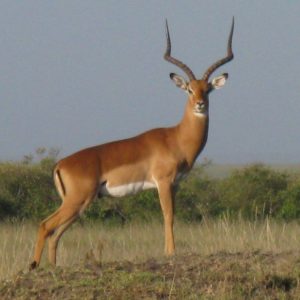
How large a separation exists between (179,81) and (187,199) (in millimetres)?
10657

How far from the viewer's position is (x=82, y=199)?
12.4 meters

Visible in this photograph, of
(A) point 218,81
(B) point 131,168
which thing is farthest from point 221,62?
(B) point 131,168

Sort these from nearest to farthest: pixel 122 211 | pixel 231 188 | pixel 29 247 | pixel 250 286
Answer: pixel 250 286 < pixel 29 247 < pixel 122 211 < pixel 231 188

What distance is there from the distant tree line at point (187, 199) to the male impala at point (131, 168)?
27.8 feet

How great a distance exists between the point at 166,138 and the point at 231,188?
469 inches

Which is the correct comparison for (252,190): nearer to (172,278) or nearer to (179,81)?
(179,81)

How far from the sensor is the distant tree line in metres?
22.4

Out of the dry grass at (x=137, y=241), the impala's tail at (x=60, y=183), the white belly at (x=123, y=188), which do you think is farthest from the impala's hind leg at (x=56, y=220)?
the white belly at (x=123, y=188)

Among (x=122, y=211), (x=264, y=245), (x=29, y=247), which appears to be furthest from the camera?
(x=122, y=211)

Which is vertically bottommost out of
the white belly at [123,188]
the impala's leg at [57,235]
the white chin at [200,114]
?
the impala's leg at [57,235]

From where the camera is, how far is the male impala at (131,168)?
40.7ft

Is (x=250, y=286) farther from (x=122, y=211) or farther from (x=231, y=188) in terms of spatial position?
(x=231, y=188)

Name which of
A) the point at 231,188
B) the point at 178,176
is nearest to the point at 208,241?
the point at 178,176

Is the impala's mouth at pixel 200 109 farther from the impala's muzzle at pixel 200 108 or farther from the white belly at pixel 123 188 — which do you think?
the white belly at pixel 123 188
